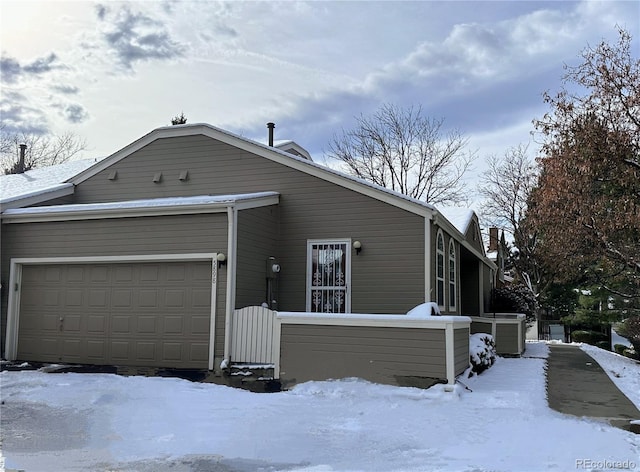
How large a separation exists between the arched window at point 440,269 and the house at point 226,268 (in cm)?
5

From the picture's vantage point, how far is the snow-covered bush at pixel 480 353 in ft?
32.3

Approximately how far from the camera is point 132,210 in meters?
10.3

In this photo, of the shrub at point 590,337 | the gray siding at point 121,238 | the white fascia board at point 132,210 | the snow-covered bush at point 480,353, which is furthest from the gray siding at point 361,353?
the shrub at point 590,337

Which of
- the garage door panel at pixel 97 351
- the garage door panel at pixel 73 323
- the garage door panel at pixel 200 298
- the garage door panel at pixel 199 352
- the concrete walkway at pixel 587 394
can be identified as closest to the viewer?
the concrete walkway at pixel 587 394

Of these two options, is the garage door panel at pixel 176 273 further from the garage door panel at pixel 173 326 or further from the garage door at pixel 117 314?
the garage door panel at pixel 173 326

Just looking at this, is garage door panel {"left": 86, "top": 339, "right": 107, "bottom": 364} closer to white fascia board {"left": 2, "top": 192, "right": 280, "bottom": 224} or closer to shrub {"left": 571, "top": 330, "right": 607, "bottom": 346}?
white fascia board {"left": 2, "top": 192, "right": 280, "bottom": 224}

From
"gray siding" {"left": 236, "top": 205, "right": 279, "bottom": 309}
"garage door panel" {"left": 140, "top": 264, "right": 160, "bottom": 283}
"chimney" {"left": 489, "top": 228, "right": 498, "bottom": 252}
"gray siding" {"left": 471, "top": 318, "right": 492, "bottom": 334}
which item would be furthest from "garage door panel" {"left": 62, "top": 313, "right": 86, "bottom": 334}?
"chimney" {"left": 489, "top": 228, "right": 498, "bottom": 252}

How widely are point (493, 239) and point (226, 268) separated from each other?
79.0ft

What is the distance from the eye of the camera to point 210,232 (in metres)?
9.88

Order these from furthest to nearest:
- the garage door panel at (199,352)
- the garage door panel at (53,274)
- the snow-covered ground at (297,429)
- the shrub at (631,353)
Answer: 1. the shrub at (631,353)
2. the garage door panel at (53,274)
3. the garage door panel at (199,352)
4. the snow-covered ground at (297,429)

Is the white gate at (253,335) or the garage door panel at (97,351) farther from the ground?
the white gate at (253,335)

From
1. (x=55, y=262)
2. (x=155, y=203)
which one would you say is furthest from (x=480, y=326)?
(x=55, y=262)

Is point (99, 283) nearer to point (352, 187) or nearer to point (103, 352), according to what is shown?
point (103, 352)

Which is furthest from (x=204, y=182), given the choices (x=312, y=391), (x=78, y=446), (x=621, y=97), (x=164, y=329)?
(x=621, y=97)
